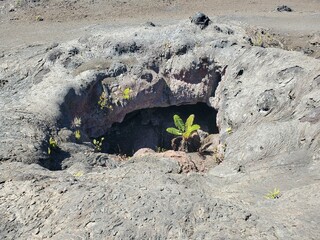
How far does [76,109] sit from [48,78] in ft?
6.64

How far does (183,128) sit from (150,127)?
244cm

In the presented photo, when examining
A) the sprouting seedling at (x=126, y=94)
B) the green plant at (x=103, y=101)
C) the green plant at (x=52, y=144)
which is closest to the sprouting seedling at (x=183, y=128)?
the sprouting seedling at (x=126, y=94)

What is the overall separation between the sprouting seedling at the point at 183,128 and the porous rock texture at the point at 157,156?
47.7 inches

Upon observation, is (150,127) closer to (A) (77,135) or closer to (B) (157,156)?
(A) (77,135)

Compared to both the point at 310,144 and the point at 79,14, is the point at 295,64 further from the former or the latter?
the point at 79,14

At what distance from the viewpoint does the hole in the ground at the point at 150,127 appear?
19.4m

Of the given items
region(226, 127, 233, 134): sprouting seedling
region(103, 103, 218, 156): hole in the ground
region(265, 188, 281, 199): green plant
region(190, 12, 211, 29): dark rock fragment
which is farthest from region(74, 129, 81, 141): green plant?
region(190, 12, 211, 29): dark rock fragment

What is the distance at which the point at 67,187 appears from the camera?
1000 cm

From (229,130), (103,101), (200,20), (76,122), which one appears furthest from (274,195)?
(200,20)

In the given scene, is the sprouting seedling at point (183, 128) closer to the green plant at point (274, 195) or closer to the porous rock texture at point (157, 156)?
the porous rock texture at point (157, 156)

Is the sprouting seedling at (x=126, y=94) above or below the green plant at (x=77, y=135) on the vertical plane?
above

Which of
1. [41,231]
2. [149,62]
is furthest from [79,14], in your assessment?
[41,231]

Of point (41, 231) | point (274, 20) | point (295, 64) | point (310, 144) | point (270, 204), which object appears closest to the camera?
point (41, 231)

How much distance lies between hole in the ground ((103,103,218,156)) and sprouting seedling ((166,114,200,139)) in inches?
61.4
